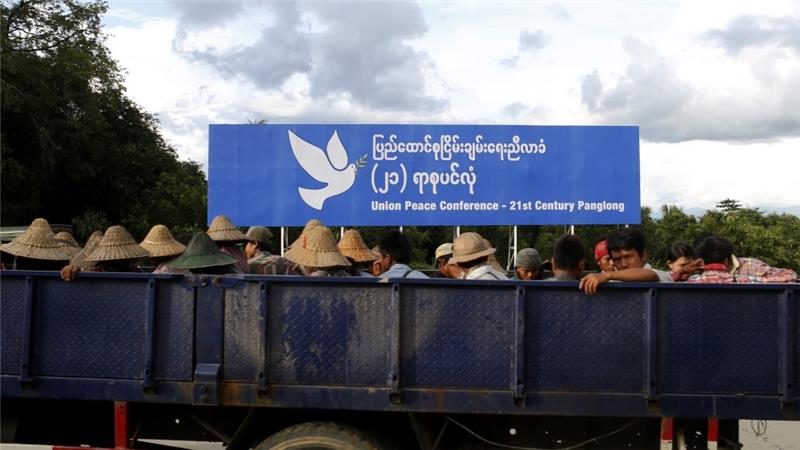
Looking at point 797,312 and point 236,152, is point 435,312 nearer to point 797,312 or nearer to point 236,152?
point 797,312

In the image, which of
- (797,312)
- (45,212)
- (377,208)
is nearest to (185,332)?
(797,312)

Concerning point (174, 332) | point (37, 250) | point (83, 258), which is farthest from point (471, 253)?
point (37, 250)

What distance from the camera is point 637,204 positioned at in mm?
12055

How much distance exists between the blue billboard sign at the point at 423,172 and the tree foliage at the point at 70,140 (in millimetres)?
13543

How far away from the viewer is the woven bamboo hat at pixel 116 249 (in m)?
4.93

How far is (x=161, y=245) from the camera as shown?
5.54m

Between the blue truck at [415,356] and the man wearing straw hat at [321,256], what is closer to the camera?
the blue truck at [415,356]

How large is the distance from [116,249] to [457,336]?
2.35 m

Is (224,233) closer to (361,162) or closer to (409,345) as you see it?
(409,345)

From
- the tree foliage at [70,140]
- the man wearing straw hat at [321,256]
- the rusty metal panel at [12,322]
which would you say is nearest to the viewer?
the rusty metal panel at [12,322]

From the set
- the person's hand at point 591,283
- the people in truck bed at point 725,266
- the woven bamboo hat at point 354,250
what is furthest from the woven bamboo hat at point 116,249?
the people in truck bed at point 725,266

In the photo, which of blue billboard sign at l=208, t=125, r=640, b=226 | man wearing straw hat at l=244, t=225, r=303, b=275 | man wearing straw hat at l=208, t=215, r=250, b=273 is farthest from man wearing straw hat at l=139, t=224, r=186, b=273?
blue billboard sign at l=208, t=125, r=640, b=226

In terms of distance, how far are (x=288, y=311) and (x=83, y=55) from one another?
25185mm

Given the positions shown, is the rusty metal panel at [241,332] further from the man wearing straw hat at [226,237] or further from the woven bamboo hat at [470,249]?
the man wearing straw hat at [226,237]
